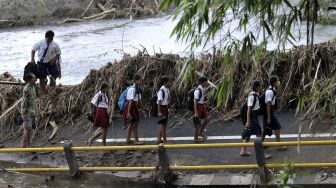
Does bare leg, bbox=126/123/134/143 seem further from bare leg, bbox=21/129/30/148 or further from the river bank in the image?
the river bank

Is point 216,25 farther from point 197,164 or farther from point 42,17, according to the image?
point 42,17

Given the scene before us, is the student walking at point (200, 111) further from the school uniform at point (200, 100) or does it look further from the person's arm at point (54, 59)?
the person's arm at point (54, 59)

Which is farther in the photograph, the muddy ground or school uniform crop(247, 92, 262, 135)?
school uniform crop(247, 92, 262, 135)

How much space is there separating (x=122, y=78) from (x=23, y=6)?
74.2ft

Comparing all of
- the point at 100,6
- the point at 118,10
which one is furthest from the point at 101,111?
the point at 100,6

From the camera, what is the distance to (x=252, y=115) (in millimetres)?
10664

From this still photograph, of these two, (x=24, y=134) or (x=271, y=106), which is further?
(x=24, y=134)

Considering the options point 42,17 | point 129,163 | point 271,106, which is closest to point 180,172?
point 129,163

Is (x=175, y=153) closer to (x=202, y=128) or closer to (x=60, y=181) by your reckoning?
(x=202, y=128)

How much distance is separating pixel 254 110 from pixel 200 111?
1.15 m

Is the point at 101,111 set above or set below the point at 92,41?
above

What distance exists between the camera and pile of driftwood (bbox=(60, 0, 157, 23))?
1286 inches

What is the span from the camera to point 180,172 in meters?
10.5

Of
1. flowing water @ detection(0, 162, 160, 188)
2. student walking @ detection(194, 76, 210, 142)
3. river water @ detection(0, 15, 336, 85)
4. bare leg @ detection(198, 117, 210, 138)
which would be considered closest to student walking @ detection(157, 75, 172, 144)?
student walking @ detection(194, 76, 210, 142)
